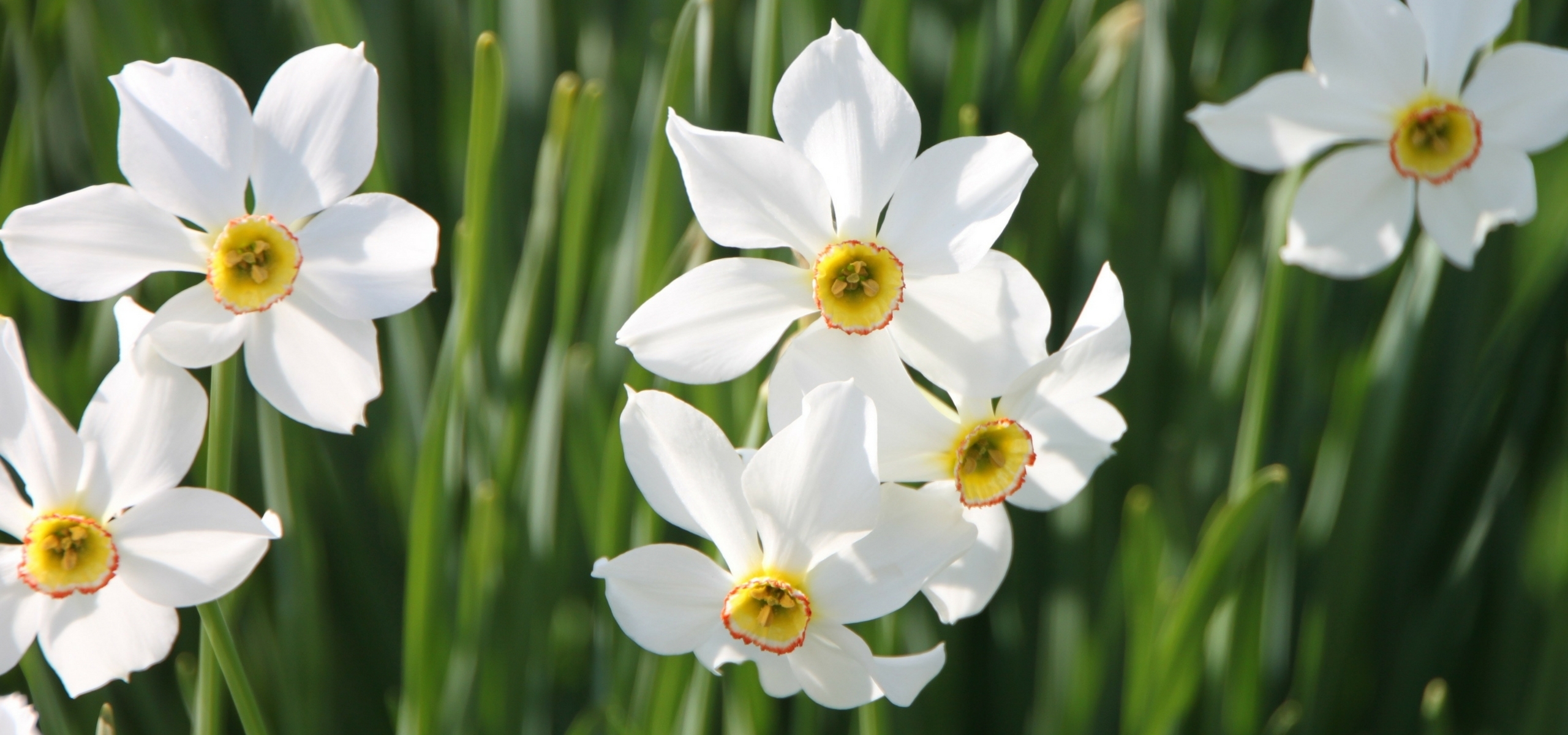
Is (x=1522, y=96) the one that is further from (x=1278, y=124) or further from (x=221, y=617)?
(x=221, y=617)

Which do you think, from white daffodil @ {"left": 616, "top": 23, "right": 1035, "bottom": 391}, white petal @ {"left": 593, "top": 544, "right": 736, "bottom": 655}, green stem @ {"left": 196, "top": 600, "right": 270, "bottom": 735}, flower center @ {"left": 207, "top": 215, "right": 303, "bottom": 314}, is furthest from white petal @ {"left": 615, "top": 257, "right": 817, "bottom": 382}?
green stem @ {"left": 196, "top": 600, "right": 270, "bottom": 735}

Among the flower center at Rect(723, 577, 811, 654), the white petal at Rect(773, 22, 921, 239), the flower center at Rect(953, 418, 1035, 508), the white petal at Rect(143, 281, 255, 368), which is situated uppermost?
the white petal at Rect(773, 22, 921, 239)

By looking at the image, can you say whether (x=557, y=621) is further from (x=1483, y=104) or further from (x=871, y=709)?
(x=1483, y=104)

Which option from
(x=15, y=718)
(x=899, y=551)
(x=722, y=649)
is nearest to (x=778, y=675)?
(x=722, y=649)

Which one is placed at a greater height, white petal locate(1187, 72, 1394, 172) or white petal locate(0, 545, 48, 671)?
white petal locate(1187, 72, 1394, 172)

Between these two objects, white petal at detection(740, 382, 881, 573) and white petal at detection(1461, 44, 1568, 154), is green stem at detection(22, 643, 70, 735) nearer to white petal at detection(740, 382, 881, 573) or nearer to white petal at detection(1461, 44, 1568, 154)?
white petal at detection(740, 382, 881, 573)

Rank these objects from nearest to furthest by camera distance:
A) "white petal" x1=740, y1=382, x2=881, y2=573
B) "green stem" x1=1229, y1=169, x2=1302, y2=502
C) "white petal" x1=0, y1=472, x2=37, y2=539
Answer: "white petal" x1=740, y1=382, x2=881, y2=573
"white petal" x1=0, y1=472, x2=37, y2=539
"green stem" x1=1229, y1=169, x2=1302, y2=502
